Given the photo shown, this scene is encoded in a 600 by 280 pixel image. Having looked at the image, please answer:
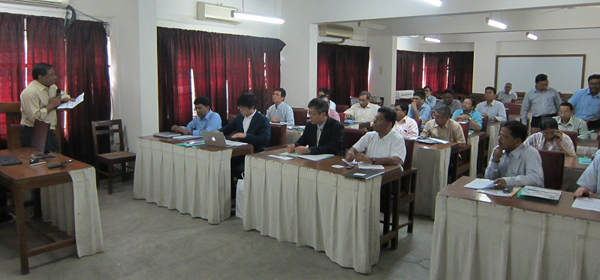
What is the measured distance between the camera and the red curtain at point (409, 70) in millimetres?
13391

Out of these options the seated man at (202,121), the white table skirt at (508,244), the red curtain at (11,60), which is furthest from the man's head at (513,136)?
the red curtain at (11,60)

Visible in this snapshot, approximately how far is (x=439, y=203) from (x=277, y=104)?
4558 millimetres

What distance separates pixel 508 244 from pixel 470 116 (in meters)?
4.41

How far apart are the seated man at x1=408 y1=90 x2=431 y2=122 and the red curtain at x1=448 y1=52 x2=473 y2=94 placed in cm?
803

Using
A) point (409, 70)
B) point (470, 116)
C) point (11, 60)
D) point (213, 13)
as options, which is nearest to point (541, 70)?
point (409, 70)

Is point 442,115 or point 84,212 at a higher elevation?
point 442,115

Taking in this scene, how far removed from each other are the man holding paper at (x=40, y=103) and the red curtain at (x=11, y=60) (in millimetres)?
782

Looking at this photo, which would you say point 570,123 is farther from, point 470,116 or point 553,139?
point 553,139

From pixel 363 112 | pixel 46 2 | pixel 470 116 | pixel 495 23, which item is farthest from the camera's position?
pixel 495 23

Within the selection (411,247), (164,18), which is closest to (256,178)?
(411,247)

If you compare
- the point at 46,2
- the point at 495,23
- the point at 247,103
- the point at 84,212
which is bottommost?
the point at 84,212

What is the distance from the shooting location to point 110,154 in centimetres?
596

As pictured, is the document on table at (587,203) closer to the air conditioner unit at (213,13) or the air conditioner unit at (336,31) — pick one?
the air conditioner unit at (213,13)

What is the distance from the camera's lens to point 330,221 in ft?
11.7
